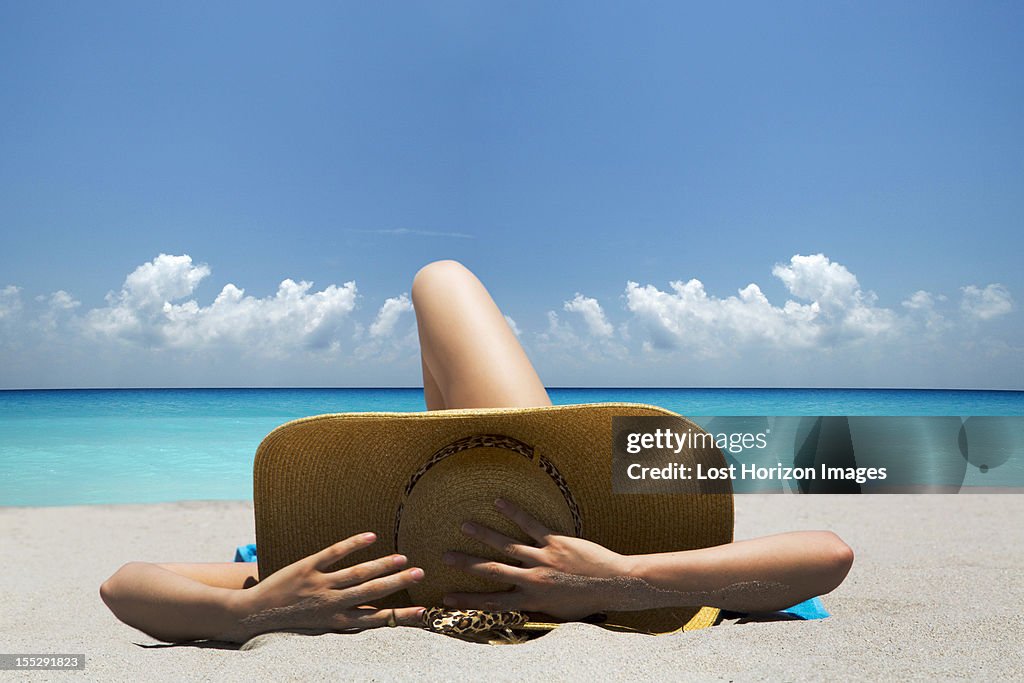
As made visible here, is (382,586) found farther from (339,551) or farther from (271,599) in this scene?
(271,599)

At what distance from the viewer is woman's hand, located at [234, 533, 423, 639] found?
3.85 feet

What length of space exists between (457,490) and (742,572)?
1.72 feet

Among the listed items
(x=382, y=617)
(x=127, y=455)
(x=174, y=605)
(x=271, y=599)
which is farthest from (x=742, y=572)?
(x=127, y=455)

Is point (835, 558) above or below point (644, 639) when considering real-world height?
above

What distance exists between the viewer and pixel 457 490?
1.20m

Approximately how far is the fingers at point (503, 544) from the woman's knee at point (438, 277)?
655mm

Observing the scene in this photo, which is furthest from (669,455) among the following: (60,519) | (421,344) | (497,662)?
(60,519)

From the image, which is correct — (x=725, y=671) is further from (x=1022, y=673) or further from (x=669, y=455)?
(x=1022, y=673)

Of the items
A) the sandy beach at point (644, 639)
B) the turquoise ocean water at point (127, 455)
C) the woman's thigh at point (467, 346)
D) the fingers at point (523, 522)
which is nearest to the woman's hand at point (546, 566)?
the fingers at point (523, 522)

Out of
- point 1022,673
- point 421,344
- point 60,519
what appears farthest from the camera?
point 60,519

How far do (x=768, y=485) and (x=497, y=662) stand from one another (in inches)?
235

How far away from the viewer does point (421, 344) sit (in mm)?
1724

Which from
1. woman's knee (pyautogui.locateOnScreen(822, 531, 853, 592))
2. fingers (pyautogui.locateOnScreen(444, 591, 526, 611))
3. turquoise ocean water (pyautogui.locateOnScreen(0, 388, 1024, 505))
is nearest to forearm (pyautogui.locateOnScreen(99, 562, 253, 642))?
fingers (pyautogui.locateOnScreen(444, 591, 526, 611))

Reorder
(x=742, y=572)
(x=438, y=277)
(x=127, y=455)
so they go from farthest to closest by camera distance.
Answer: (x=127, y=455)
(x=438, y=277)
(x=742, y=572)
